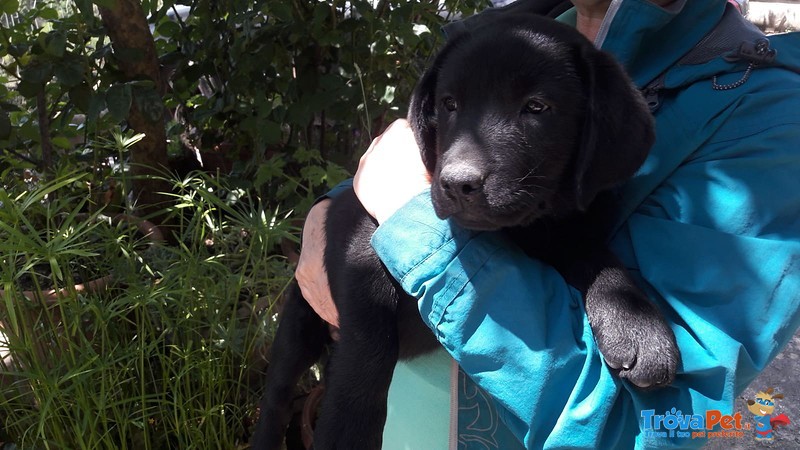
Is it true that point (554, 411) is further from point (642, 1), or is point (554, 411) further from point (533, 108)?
point (642, 1)

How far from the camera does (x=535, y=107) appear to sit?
1248mm

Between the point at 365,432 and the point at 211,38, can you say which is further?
the point at 211,38

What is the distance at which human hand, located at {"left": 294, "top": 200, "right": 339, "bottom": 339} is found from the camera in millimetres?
1536

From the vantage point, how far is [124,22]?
261cm

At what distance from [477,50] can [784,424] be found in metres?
1.91

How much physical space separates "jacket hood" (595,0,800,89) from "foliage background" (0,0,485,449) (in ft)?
4.20

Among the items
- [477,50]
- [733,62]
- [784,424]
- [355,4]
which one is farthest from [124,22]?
[784,424]

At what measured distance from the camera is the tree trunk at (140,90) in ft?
8.05

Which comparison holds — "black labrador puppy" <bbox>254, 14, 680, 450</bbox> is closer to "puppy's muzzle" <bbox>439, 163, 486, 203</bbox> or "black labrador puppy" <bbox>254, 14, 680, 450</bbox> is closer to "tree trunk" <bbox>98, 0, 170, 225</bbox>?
"puppy's muzzle" <bbox>439, 163, 486, 203</bbox>

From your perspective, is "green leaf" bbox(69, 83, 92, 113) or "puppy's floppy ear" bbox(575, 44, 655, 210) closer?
"puppy's floppy ear" bbox(575, 44, 655, 210)

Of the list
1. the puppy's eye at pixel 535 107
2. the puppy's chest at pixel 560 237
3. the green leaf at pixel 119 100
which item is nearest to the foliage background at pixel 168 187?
the green leaf at pixel 119 100

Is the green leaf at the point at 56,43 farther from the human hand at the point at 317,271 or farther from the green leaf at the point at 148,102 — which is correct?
the human hand at the point at 317,271

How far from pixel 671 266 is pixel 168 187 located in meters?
2.33

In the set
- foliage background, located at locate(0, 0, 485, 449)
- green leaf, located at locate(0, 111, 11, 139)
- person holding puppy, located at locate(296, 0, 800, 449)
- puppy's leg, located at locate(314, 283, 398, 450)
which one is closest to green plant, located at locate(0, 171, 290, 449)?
foliage background, located at locate(0, 0, 485, 449)
